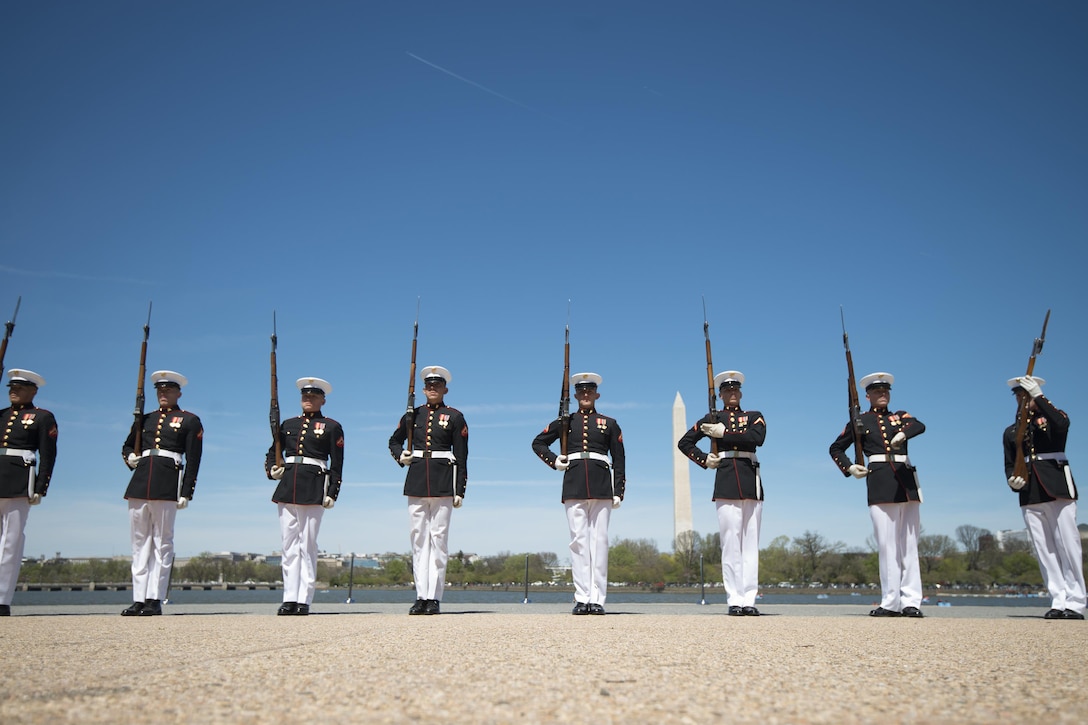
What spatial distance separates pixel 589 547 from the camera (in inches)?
316

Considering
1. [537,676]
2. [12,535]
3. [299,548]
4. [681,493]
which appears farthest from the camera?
[681,493]

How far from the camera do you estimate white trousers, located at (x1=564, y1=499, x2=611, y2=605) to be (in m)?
7.75

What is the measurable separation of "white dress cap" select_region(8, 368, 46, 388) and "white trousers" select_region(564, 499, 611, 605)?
590cm

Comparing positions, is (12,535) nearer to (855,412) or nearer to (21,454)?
(21,454)

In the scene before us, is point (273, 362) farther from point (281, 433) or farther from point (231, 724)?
point (231, 724)

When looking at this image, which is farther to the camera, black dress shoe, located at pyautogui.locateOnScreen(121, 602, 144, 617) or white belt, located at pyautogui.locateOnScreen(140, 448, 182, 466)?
white belt, located at pyautogui.locateOnScreen(140, 448, 182, 466)

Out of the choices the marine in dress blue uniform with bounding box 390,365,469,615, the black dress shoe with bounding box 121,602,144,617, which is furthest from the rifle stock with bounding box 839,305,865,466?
the black dress shoe with bounding box 121,602,144,617

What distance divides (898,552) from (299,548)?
615cm

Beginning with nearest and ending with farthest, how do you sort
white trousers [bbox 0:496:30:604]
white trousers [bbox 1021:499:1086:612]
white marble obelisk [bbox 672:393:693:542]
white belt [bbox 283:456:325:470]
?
white trousers [bbox 0:496:30:604] → white trousers [bbox 1021:499:1086:612] → white belt [bbox 283:456:325:470] → white marble obelisk [bbox 672:393:693:542]

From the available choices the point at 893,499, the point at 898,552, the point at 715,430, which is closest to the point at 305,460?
the point at 715,430

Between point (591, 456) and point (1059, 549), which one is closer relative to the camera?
point (1059, 549)

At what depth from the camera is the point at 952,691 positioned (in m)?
2.69

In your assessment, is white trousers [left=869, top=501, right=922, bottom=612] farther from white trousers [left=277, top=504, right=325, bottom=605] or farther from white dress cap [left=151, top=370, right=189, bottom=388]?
white dress cap [left=151, top=370, right=189, bottom=388]

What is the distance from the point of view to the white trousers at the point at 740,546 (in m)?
7.60
